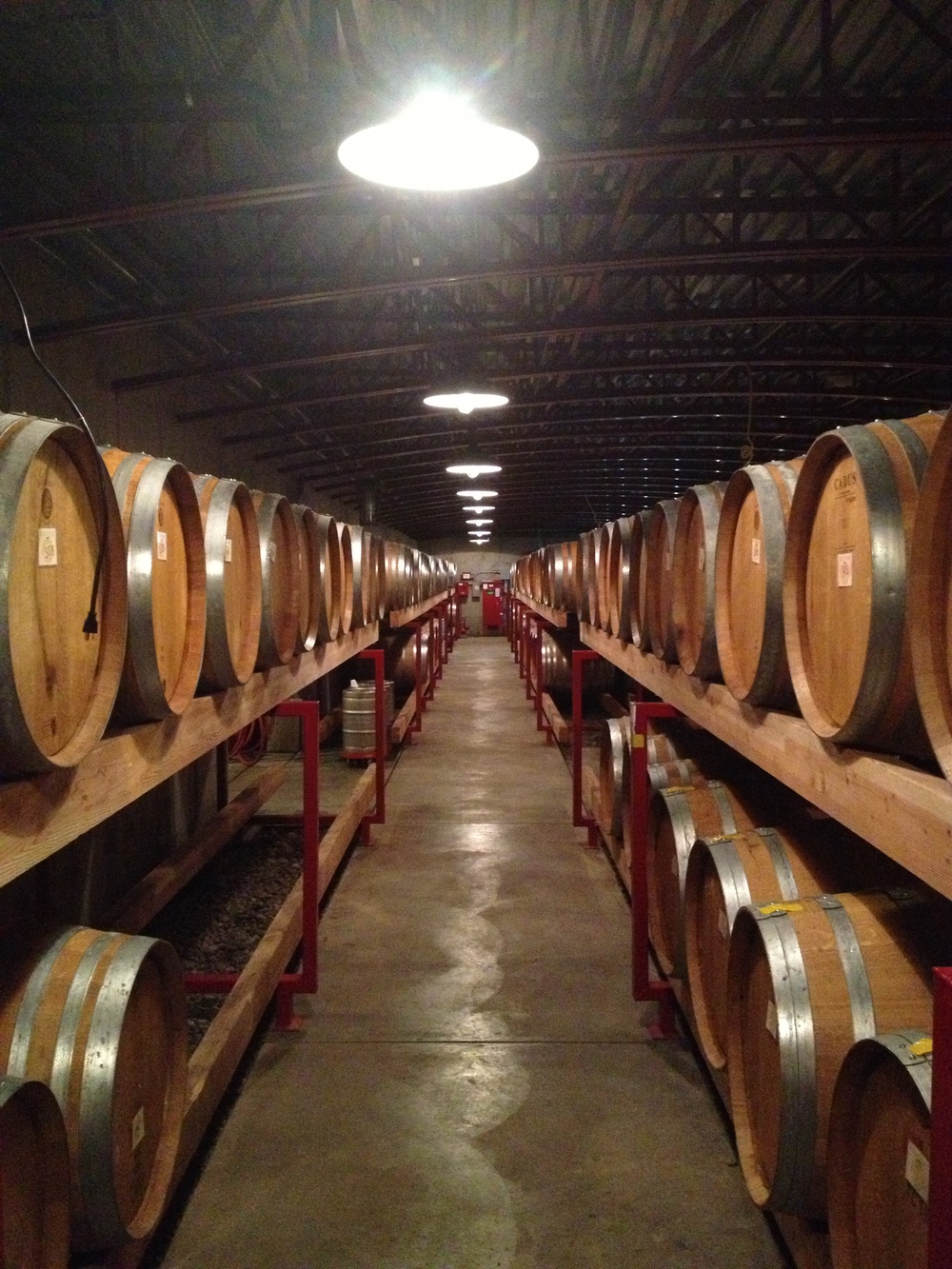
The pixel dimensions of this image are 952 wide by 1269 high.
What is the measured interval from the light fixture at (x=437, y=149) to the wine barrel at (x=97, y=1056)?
266cm

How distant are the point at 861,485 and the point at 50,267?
16.5 feet

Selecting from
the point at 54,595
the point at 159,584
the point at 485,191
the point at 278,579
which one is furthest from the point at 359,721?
the point at 54,595

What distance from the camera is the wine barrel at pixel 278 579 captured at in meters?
3.74

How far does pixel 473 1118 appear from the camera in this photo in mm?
3459

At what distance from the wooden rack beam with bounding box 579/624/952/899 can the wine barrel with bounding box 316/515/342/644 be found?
2.38 meters

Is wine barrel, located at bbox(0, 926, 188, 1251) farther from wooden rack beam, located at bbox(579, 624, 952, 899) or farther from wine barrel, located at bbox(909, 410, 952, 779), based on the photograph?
wine barrel, located at bbox(909, 410, 952, 779)

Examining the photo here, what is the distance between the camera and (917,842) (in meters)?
1.64

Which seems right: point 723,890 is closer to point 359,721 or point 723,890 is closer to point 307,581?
point 307,581

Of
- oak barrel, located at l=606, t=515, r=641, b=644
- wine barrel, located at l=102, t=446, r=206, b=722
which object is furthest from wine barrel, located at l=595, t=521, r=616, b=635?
wine barrel, located at l=102, t=446, r=206, b=722

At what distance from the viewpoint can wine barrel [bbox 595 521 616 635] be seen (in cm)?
571

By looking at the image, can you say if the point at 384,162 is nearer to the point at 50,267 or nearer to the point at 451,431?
the point at 50,267

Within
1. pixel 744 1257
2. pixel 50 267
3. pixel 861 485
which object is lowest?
pixel 744 1257

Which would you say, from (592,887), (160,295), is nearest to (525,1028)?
(592,887)

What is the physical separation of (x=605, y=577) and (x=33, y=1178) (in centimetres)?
453
